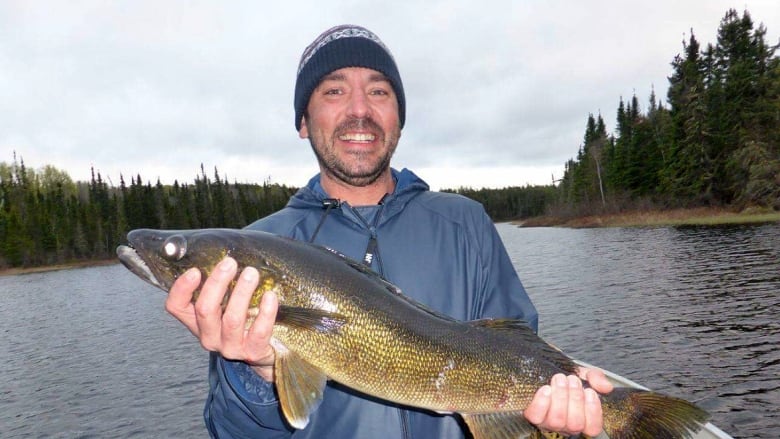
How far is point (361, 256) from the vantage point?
3723mm

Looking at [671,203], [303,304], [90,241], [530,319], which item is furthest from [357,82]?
[90,241]

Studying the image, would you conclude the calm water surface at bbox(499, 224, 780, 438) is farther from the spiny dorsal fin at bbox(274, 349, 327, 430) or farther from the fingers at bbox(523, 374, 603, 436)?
the spiny dorsal fin at bbox(274, 349, 327, 430)

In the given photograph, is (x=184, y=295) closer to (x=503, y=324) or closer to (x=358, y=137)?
(x=358, y=137)

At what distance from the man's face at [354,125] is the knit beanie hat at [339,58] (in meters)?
0.06

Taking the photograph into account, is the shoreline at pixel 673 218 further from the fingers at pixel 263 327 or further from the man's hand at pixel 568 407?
the fingers at pixel 263 327

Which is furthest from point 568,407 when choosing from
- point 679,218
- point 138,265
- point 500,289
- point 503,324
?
point 679,218

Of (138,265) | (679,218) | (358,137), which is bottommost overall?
(679,218)

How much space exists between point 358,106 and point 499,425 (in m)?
2.53

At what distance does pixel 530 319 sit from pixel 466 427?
0.91m

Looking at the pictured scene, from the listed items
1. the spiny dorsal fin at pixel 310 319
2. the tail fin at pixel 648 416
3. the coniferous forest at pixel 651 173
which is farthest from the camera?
the coniferous forest at pixel 651 173

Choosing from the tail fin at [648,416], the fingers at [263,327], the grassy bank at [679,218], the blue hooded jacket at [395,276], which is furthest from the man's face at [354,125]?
the grassy bank at [679,218]

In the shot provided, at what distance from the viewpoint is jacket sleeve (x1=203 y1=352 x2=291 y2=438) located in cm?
306

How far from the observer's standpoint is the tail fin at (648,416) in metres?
3.25

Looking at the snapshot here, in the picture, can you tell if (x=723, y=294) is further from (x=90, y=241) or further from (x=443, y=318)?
(x=90, y=241)
